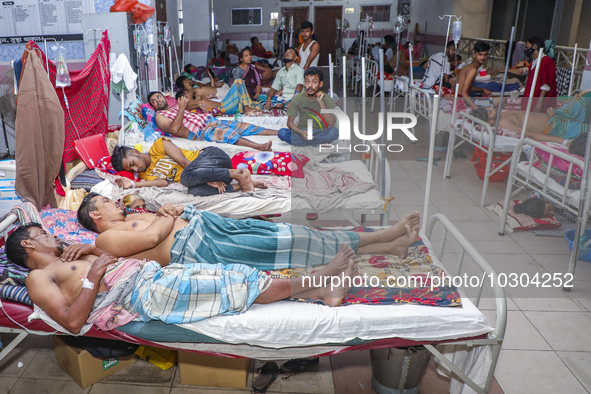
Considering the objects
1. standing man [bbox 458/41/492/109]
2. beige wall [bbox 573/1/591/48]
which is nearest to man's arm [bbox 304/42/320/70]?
standing man [bbox 458/41/492/109]

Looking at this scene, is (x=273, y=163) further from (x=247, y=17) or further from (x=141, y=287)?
(x=247, y=17)

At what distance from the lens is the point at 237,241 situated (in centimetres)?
222

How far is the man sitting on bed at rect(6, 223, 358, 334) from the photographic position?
73.4 inches

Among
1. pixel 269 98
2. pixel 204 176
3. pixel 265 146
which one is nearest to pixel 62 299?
pixel 204 176

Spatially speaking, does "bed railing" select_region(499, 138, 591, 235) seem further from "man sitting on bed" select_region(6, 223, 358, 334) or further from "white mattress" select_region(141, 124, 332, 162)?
"man sitting on bed" select_region(6, 223, 358, 334)

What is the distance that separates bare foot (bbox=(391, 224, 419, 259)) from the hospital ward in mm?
10

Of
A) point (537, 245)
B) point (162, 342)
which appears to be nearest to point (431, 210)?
point (537, 245)

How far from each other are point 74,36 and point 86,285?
10.7ft

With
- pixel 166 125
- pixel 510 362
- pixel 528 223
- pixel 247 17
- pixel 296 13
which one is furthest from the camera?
pixel 296 13

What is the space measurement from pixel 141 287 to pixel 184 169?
5.03 ft

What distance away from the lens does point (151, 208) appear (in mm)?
3174

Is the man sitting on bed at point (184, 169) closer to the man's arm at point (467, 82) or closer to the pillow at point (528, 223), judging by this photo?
the pillow at point (528, 223)

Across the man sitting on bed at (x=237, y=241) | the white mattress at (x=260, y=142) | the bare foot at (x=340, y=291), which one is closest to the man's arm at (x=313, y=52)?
the white mattress at (x=260, y=142)

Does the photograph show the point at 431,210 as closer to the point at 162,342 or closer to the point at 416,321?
the point at 416,321
